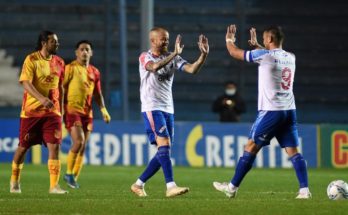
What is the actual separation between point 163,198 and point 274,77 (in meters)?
1.90

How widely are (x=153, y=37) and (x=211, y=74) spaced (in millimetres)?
18038

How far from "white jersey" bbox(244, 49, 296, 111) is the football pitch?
3.62ft

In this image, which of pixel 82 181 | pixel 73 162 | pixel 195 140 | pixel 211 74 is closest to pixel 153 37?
pixel 73 162

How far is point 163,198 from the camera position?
13.2 m

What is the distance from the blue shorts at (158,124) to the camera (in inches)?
530

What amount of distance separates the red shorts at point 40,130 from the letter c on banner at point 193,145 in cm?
1049

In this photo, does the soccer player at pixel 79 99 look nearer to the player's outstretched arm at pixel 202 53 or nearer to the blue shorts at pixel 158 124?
Answer: the blue shorts at pixel 158 124

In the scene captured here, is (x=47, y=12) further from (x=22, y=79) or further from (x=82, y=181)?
(x=22, y=79)

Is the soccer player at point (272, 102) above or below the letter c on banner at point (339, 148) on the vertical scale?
above

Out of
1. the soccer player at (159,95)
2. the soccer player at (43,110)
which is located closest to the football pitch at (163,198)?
the soccer player at (43,110)

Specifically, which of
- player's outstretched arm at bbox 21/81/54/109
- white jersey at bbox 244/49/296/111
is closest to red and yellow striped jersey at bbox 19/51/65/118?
player's outstretched arm at bbox 21/81/54/109

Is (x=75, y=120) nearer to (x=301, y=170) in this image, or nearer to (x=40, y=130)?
(x=40, y=130)

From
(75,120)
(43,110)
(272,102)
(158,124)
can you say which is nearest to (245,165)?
(272,102)

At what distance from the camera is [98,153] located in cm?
2475
